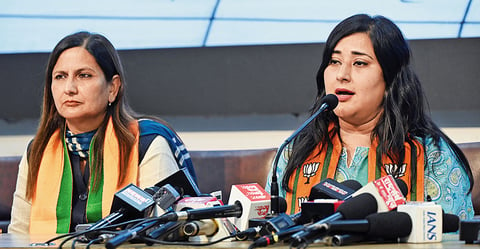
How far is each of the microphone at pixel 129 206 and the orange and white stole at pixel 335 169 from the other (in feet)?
2.74

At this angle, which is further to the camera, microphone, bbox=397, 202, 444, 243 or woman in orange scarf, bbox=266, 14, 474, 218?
woman in orange scarf, bbox=266, 14, 474, 218

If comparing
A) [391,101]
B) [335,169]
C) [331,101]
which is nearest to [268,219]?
[331,101]

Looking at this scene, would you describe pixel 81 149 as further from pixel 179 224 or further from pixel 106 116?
pixel 179 224

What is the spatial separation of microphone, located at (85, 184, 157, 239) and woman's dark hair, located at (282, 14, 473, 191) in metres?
0.91

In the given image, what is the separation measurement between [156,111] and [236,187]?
1.87 m

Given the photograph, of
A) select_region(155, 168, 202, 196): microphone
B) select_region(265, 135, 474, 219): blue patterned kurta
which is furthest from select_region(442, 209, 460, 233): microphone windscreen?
select_region(265, 135, 474, 219): blue patterned kurta

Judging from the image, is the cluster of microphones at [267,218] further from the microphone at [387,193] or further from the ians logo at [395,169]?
the ians logo at [395,169]

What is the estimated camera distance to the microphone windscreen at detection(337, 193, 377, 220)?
1238mm

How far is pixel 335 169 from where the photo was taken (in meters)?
2.21

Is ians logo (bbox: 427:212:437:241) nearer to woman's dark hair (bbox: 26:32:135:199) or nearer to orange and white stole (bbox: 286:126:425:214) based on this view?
orange and white stole (bbox: 286:126:425:214)

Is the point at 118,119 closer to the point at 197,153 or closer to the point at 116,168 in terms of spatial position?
the point at 116,168

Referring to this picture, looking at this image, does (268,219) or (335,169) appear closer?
(268,219)

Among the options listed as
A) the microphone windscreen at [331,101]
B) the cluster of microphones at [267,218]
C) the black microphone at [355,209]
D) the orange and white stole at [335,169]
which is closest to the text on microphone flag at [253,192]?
the cluster of microphones at [267,218]

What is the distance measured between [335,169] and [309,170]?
0.08 meters
